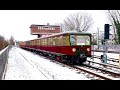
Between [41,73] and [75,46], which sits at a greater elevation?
[75,46]

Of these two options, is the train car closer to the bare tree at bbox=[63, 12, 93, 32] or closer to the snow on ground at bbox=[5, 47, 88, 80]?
the snow on ground at bbox=[5, 47, 88, 80]

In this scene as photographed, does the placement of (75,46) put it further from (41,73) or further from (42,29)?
(42,29)

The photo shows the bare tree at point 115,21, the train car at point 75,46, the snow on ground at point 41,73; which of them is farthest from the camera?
the bare tree at point 115,21

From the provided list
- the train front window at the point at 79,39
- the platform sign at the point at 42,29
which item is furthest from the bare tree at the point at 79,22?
the train front window at the point at 79,39

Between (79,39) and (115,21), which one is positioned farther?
(115,21)

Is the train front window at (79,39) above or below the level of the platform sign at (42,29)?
below

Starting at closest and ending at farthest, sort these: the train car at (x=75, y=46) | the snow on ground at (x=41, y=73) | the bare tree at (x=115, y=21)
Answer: the snow on ground at (x=41, y=73), the train car at (x=75, y=46), the bare tree at (x=115, y=21)

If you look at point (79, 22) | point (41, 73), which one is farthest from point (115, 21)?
point (41, 73)

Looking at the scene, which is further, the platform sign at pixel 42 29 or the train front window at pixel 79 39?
the platform sign at pixel 42 29

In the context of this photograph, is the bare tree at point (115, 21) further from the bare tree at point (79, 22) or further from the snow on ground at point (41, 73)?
the snow on ground at point (41, 73)
